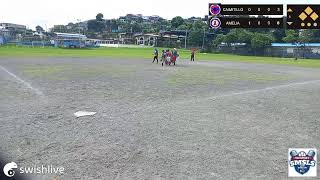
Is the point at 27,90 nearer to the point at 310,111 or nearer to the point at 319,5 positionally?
the point at 310,111

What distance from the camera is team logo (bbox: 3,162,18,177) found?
504 centimetres

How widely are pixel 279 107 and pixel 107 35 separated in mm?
160013

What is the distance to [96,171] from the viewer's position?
5230mm

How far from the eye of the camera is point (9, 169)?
16.9 feet

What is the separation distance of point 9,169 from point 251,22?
1313cm

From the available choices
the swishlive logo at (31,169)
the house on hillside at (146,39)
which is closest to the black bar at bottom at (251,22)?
the swishlive logo at (31,169)

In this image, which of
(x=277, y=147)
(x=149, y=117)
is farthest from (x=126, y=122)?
(x=277, y=147)

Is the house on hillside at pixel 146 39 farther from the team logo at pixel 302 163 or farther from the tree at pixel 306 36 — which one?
the team logo at pixel 302 163

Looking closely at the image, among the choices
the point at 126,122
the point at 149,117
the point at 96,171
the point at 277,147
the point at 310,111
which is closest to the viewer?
the point at 96,171

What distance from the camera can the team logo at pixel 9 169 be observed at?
16.5 ft

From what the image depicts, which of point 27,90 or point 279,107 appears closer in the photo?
point 279,107

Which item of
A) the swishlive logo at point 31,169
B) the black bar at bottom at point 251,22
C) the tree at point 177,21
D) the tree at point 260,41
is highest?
the tree at point 177,21

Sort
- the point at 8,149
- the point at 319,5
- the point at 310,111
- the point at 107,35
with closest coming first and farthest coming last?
the point at 8,149, the point at 310,111, the point at 319,5, the point at 107,35
